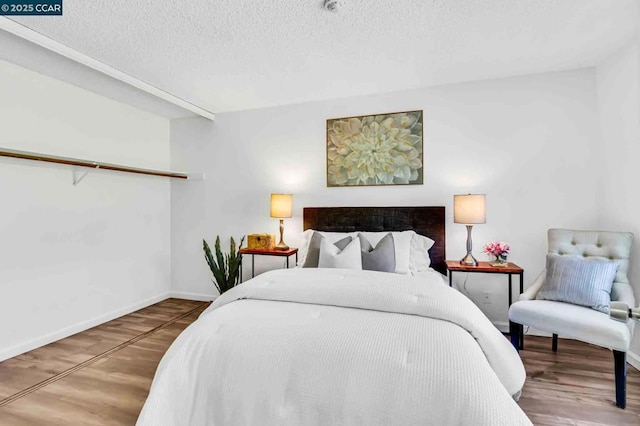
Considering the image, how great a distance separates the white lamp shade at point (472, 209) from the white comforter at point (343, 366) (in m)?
1.19

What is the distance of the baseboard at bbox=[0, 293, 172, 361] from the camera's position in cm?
249

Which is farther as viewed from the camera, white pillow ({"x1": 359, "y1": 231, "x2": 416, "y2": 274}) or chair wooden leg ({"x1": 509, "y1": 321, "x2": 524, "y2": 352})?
white pillow ({"x1": 359, "y1": 231, "x2": 416, "y2": 274})

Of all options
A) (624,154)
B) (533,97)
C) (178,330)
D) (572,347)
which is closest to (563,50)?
(533,97)

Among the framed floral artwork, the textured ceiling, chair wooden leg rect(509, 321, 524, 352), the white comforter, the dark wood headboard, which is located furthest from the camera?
the framed floral artwork

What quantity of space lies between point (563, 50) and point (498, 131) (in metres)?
0.76

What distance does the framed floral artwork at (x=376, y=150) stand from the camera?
3201 millimetres

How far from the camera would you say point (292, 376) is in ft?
4.01

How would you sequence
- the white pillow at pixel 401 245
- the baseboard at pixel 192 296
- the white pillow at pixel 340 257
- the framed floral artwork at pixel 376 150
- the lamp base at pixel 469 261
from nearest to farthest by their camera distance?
the white pillow at pixel 340 257 → the white pillow at pixel 401 245 → the lamp base at pixel 469 261 → the framed floral artwork at pixel 376 150 → the baseboard at pixel 192 296

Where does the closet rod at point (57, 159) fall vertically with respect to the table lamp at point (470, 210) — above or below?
above

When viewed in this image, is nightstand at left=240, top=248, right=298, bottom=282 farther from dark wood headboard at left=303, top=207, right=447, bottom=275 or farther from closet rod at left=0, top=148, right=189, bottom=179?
closet rod at left=0, top=148, right=189, bottom=179

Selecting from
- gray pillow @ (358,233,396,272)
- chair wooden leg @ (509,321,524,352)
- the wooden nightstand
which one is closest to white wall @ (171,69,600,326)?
the wooden nightstand

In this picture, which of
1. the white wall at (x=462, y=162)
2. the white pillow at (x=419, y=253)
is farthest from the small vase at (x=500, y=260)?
the white pillow at (x=419, y=253)

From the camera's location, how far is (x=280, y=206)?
335 centimetres

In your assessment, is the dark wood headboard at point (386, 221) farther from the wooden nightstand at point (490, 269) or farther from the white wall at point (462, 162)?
the wooden nightstand at point (490, 269)
